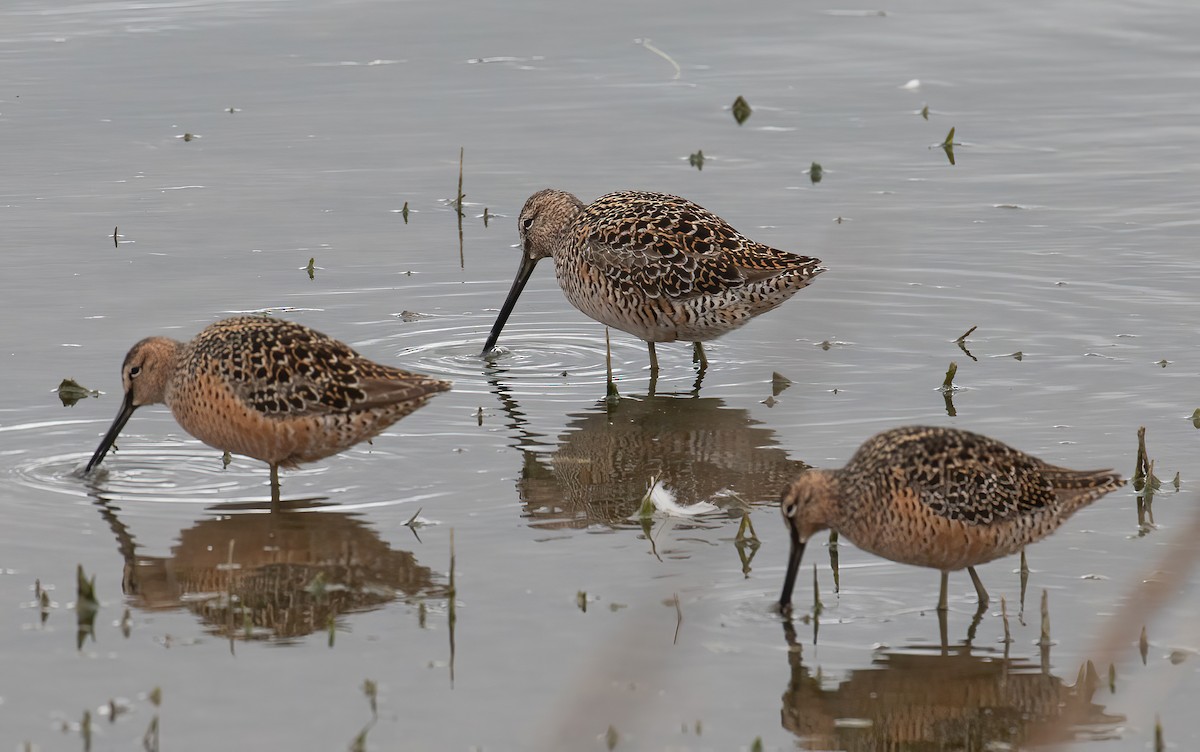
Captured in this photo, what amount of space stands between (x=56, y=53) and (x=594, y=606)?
11435 mm

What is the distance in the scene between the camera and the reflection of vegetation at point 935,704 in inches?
204

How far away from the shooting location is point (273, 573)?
645 centimetres

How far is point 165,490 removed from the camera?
7.44m

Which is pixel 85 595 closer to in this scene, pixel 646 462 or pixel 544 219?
pixel 646 462

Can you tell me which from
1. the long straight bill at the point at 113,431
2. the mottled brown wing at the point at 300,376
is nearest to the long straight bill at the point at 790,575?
the mottled brown wing at the point at 300,376

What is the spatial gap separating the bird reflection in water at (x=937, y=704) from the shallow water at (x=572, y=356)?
0.02 metres

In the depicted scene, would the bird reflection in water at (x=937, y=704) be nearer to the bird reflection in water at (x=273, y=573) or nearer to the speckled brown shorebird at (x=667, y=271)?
the bird reflection in water at (x=273, y=573)

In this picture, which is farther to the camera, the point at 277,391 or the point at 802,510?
the point at 277,391

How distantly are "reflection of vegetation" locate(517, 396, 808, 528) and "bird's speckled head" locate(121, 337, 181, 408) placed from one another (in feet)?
5.41

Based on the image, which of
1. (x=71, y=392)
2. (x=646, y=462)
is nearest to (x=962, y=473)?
(x=646, y=462)

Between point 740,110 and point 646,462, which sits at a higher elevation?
point 740,110

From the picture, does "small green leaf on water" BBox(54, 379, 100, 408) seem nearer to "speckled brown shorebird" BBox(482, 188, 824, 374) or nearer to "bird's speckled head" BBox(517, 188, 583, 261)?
"speckled brown shorebird" BBox(482, 188, 824, 374)

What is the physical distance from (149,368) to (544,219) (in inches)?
137

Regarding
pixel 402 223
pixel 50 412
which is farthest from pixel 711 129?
pixel 50 412
